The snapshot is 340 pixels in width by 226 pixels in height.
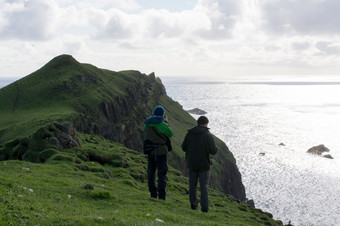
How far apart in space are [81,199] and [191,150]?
585 centimetres

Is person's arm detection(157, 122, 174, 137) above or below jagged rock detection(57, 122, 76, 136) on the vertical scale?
above

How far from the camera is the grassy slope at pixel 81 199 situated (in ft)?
33.8

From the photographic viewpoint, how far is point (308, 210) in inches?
4070

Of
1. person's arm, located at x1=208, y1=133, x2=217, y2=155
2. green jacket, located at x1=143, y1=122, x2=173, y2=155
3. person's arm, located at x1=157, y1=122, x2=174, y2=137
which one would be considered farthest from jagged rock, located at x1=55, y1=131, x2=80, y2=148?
person's arm, located at x1=208, y1=133, x2=217, y2=155

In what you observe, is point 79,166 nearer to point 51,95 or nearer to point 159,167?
point 159,167

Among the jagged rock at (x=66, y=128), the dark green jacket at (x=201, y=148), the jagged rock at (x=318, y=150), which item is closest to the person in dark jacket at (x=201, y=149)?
the dark green jacket at (x=201, y=148)

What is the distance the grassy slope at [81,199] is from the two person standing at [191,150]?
1.30 meters

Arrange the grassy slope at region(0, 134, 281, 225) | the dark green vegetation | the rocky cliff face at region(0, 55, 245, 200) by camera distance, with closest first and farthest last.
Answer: the grassy slope at region(0, 134, 281, 225), the dark green vegetation, the rocky cliff face at region(0, 55, 245, 200)

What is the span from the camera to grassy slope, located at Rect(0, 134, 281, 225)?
10.3 m

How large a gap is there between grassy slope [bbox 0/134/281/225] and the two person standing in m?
1.30

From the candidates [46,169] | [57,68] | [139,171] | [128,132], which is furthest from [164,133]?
[57,68]

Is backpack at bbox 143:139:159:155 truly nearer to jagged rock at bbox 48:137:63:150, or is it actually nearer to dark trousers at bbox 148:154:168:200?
dark trousers at bbox 148:154:168:200

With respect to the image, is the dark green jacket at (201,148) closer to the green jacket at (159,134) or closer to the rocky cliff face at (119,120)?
the green jacket at (159,134)

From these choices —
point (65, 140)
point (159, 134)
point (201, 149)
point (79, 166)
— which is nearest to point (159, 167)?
point (159, 134)
